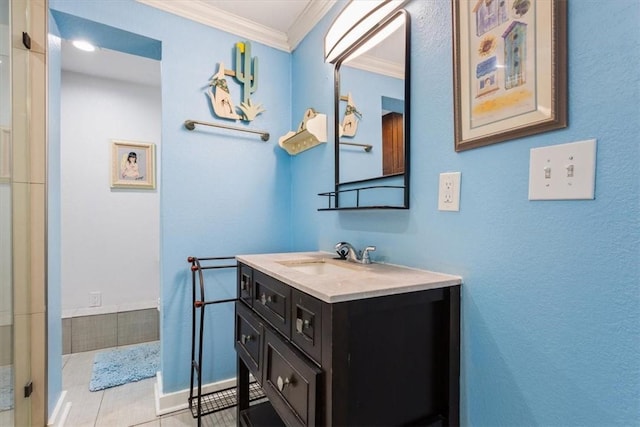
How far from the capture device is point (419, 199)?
1.16 m

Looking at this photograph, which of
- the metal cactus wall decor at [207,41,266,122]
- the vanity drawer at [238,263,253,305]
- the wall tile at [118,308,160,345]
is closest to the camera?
the vanity drawer at [238,263,253,305]

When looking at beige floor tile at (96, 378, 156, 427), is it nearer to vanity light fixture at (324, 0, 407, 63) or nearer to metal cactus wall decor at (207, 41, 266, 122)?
metal cactus wall decor at (207, 41, 266, 122)

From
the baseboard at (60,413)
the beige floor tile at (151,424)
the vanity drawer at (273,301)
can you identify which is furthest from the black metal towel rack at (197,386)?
the baseboard at (60,413)

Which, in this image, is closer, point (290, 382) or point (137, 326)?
point (290, 382)

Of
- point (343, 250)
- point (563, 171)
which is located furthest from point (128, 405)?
point (563, 171)

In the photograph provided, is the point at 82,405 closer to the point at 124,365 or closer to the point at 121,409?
the point at 121,409

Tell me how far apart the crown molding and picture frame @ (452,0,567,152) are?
1049 millimetres

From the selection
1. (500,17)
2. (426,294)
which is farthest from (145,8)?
(426,294)

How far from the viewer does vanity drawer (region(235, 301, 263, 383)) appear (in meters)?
1.19

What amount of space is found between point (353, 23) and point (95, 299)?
3.01 meters

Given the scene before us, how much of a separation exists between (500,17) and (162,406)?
7.65 ft

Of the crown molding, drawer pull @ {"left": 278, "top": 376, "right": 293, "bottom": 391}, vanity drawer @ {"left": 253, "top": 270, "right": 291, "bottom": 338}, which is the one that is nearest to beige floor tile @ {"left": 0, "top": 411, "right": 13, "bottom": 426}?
vanity drawer @ {"left": 253, "top": 270, "right": 291, "bottom": 338}

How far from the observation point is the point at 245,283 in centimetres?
142

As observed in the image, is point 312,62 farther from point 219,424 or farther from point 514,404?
point 219,424
